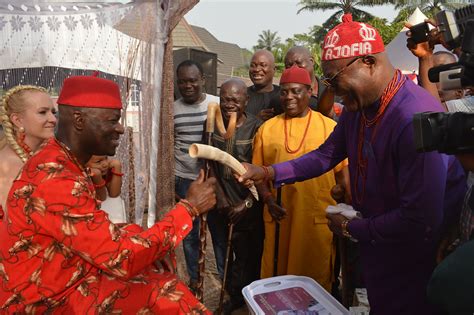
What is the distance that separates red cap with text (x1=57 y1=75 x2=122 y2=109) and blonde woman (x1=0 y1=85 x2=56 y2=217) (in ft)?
3.81

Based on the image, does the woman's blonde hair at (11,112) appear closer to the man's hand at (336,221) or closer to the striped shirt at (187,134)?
the striped shirt at (187,134)

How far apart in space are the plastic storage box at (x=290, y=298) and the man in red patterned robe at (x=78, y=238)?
0.49m

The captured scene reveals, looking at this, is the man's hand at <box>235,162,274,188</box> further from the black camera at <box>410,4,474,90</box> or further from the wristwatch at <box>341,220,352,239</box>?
the black camera at <box>410,4,474,90</box>

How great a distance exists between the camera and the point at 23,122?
2.86m

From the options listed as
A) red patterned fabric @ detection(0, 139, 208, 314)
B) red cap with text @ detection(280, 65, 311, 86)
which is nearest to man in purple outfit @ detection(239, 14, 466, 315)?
red patterned fabric @ detection(0, 139, 208, 314)

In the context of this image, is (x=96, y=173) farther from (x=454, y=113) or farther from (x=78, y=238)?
(x=454, y=113)

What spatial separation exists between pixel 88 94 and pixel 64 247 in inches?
26.4

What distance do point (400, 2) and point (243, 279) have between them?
30.0 metres

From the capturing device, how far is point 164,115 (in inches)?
155

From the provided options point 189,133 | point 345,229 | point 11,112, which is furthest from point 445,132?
point 189,133

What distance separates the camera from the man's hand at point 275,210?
127 inches

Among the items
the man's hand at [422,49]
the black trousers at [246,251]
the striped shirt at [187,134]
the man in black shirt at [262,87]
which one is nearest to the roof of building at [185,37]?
the man in black shirt at [262,87]

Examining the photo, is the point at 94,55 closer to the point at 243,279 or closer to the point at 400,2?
the point at 243,279

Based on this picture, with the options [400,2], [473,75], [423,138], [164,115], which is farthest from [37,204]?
[400,2]
